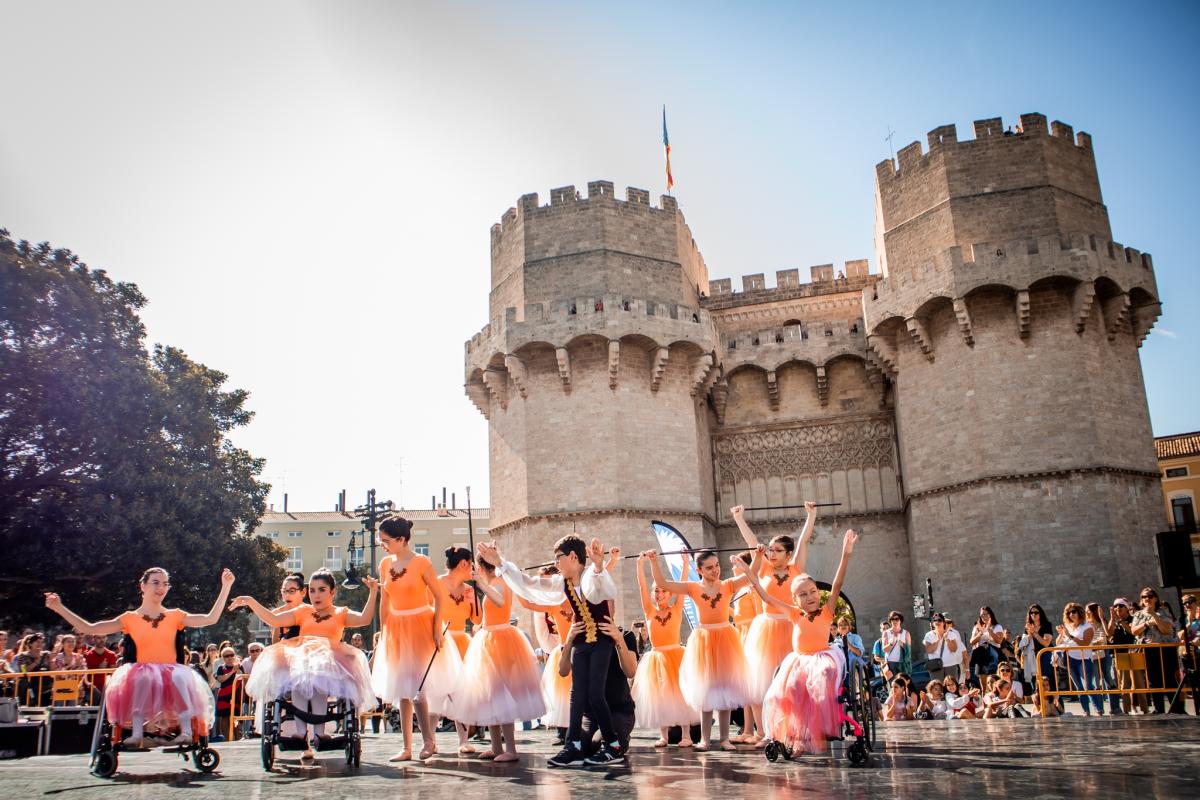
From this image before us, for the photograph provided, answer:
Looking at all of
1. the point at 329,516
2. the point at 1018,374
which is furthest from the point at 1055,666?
the point at 329,516

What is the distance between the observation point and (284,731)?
25.7 feet

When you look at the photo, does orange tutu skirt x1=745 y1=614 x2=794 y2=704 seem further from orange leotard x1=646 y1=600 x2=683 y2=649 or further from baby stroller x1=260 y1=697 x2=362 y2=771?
baby stroller x1=260 y1=697 x2=362 y2=771

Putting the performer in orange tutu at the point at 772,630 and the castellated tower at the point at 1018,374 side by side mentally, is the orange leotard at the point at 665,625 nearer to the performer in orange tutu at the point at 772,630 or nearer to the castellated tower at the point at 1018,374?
the performer in orange tutu at the point at 772,630

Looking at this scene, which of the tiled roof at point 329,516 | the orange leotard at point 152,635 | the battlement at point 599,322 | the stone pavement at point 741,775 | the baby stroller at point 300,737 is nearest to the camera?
the stone pavement at point 741,775

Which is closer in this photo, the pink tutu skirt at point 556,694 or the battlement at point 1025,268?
the pink tutu skirt at point 556,694

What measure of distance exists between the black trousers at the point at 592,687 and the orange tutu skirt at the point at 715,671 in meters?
1.62

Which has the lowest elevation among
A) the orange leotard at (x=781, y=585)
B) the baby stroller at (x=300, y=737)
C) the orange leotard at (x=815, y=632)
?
the baby stroller at (x=300, y=737)

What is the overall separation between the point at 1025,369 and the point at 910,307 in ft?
9.90

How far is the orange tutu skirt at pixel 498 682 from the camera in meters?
7.83

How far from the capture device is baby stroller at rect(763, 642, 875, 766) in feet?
22.3

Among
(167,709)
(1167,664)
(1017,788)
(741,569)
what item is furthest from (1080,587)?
(167,709)

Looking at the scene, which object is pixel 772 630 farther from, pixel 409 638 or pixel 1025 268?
pixel 1025 268

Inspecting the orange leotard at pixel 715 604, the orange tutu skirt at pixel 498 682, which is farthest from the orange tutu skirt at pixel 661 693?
the orange tutu skirt at pixel 498 682

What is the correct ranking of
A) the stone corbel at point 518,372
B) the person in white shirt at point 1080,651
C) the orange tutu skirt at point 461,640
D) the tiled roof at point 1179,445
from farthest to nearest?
1. the tiled roof at point 1179,445
2. the stone corbel at point 518,372
3. the person in white shirt at point 1080,651
4. the orange tutu skirt at point 461,640
